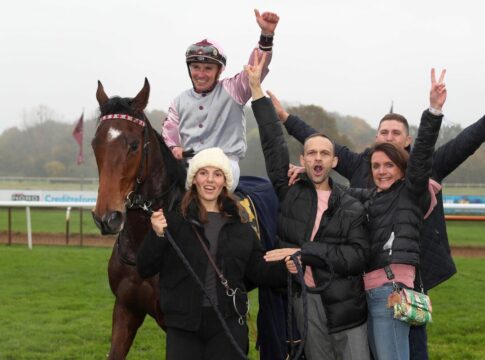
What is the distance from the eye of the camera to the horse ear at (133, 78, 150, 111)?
314 cm

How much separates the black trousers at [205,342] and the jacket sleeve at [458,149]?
1512 millimetres

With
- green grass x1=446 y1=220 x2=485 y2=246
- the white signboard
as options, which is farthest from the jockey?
the white signboard

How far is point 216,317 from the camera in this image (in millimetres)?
2631

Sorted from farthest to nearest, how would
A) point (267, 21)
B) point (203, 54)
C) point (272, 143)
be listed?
point (203, 54) → point (267, 21) → point (272, 143)

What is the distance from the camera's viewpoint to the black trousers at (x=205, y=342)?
260cm

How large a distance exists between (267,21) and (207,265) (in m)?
1.47

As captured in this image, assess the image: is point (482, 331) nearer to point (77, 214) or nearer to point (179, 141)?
point (179, 141)

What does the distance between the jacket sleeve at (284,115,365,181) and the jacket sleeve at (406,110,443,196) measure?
85 cm

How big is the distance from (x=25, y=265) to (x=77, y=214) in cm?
1565

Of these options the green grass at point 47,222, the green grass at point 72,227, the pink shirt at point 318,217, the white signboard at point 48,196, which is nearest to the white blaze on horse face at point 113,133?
the pink shirt at point 318,217

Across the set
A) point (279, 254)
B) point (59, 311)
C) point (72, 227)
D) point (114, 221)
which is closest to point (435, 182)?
point (279, 254)

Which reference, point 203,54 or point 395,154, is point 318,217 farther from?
point 203,54

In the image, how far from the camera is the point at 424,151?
9.05 feet

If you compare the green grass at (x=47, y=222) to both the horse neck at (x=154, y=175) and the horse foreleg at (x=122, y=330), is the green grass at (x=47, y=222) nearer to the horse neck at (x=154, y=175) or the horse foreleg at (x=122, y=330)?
the horse foreleg at (x=122, y=330)
